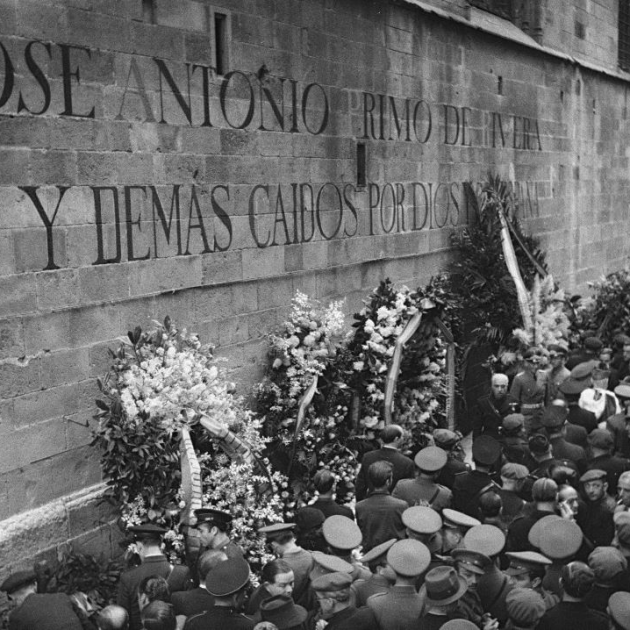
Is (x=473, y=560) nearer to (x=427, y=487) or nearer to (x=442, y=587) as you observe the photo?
(x=442, y=587)

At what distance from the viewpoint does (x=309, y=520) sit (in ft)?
23.0

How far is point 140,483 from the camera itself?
317 inches

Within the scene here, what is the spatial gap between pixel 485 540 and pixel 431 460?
4.43 ft

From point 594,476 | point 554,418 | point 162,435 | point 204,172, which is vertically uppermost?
point 204,172

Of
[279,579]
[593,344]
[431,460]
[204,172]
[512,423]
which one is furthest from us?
[593,344]

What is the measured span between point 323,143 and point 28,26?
430 cm

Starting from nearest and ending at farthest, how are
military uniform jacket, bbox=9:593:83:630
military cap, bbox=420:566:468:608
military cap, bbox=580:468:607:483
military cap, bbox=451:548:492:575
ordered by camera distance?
military cap, bbox=420:566:468:608 → military uniform jacket, bbox=9:593:83:630 → military cap, bbox=451:548:492:575 → military cap, bbox=580:468:607:483

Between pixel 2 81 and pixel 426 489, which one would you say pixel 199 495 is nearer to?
pixel 426 489

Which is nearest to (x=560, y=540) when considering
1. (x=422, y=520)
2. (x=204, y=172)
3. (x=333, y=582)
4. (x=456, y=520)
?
(x=456, y=520)

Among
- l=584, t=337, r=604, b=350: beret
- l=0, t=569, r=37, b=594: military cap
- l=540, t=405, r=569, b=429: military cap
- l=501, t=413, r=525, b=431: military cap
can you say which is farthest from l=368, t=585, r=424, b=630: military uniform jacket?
l=584, t=337, r=604, b=350: beret

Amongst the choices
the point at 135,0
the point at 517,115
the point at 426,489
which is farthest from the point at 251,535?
the point at 517,115

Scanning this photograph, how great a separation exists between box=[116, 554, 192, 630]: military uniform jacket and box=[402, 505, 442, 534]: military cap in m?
1.41

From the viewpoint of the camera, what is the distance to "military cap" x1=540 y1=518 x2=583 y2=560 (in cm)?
629

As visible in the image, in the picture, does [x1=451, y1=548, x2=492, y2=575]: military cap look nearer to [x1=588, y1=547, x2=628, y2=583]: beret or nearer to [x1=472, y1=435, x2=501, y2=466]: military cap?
[x1=588, y1=547, x2=628, y2=583]: beret
